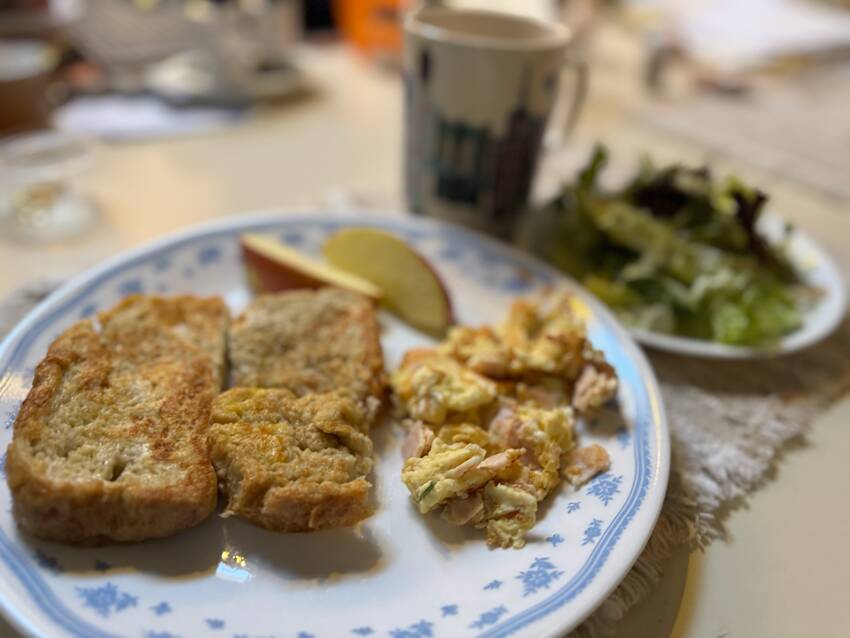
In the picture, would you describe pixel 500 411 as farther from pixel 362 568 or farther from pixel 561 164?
pixel 561 164

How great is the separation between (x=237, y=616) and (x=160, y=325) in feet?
1.97

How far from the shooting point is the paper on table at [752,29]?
332 centimetres

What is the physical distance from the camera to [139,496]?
867mm

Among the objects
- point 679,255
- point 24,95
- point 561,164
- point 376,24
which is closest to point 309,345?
point 679,255

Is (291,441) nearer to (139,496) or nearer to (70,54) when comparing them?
(139,496)

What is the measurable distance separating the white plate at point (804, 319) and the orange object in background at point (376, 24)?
196 centimetres

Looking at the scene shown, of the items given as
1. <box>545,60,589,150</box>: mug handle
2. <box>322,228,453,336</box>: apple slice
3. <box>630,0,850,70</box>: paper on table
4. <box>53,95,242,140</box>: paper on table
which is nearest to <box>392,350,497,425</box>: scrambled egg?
<box>322,228,453,336</box>: apple slice

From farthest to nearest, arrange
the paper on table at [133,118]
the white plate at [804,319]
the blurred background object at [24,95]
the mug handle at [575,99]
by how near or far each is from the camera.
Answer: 1. the paper on table at [133,118]
2. the blurred background object at [24,95]
3. the mug handle at [575,99]
4. the white plate at [804,319]

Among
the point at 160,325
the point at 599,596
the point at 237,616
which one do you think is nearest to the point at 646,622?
the point at 599,596

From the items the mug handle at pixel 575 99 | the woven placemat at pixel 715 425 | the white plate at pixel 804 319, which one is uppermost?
the mug handle at pixel 575 99

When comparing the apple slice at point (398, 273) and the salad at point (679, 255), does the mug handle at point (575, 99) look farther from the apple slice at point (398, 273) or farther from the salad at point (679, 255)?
the apple slice at point (398, 273)

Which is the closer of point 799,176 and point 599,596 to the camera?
point 599,596

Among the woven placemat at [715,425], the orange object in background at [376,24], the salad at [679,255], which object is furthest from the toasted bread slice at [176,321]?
the orange object in background at [376,24]

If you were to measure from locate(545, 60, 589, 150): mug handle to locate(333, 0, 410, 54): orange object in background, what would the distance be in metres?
1.44
